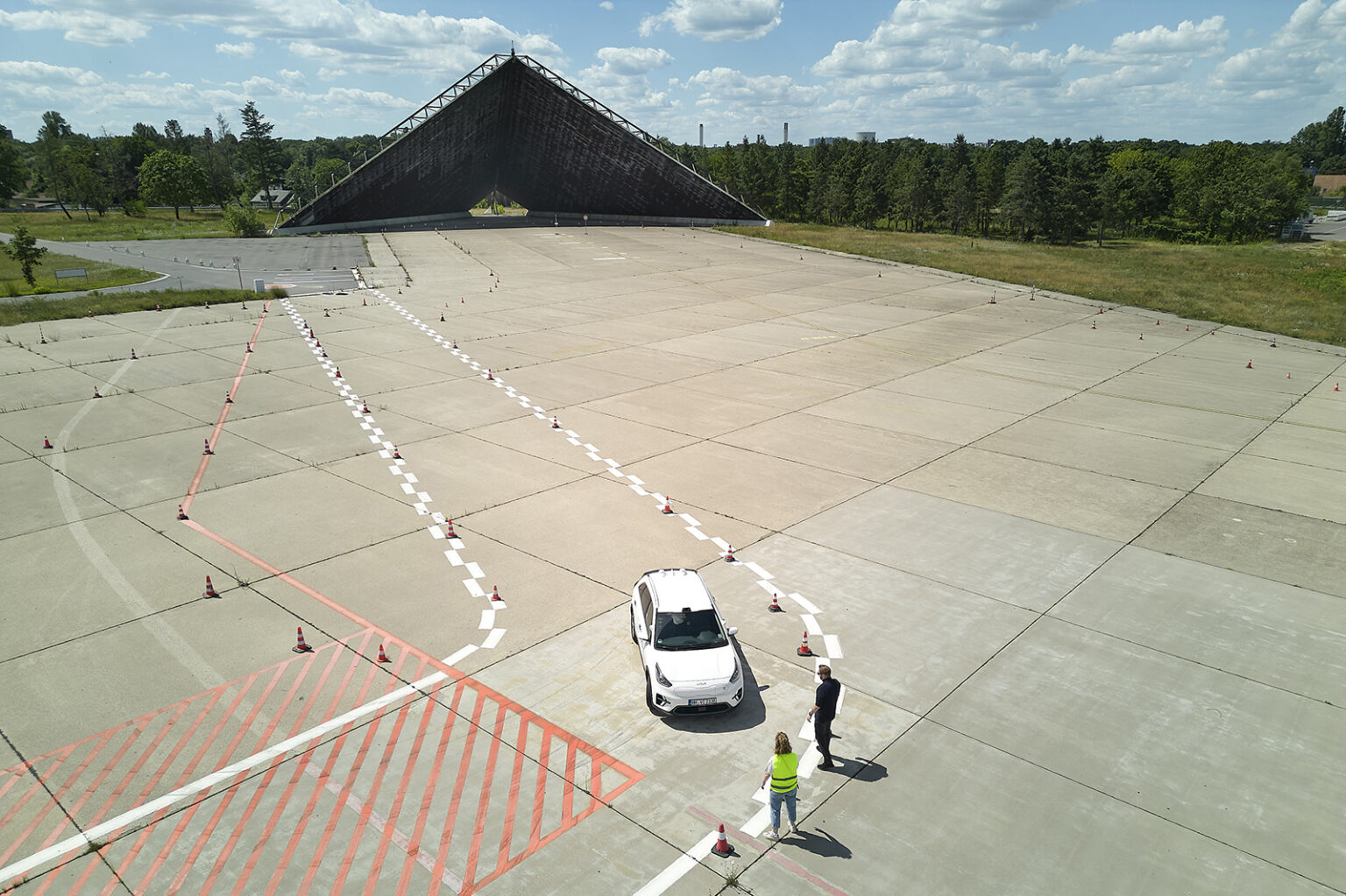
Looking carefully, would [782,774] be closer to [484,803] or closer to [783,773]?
[783,773]

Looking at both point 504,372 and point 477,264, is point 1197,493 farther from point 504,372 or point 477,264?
point 477,264

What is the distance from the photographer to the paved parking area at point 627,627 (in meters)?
9.23

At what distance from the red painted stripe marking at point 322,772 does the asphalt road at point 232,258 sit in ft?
146

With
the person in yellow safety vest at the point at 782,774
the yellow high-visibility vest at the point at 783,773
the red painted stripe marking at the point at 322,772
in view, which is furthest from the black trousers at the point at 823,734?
the red painted stripe marking at the point at 322,772

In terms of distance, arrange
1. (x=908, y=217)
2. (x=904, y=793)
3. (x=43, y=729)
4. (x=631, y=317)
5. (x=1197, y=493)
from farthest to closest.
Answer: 1. (x=908, y=217)
2. (x=631, y=317)
3. (x=1197, y=493)
4. (x=43, y=729)
5. (x=904, y=793)

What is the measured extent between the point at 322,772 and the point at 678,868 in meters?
4.95

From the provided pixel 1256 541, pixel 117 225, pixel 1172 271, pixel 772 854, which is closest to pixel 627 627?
pixel 772 854

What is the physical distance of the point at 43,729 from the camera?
11.2m

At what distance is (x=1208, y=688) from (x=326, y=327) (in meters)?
39.1

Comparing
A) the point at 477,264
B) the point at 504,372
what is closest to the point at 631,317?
the point at 504,372

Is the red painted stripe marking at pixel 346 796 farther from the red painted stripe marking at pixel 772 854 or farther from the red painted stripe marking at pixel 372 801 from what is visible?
the red painted stripe marking at pixel 772 854

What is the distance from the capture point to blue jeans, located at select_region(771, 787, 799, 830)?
353 inches

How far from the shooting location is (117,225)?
104 metres

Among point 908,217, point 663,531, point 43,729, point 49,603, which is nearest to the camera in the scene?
point 43,729
